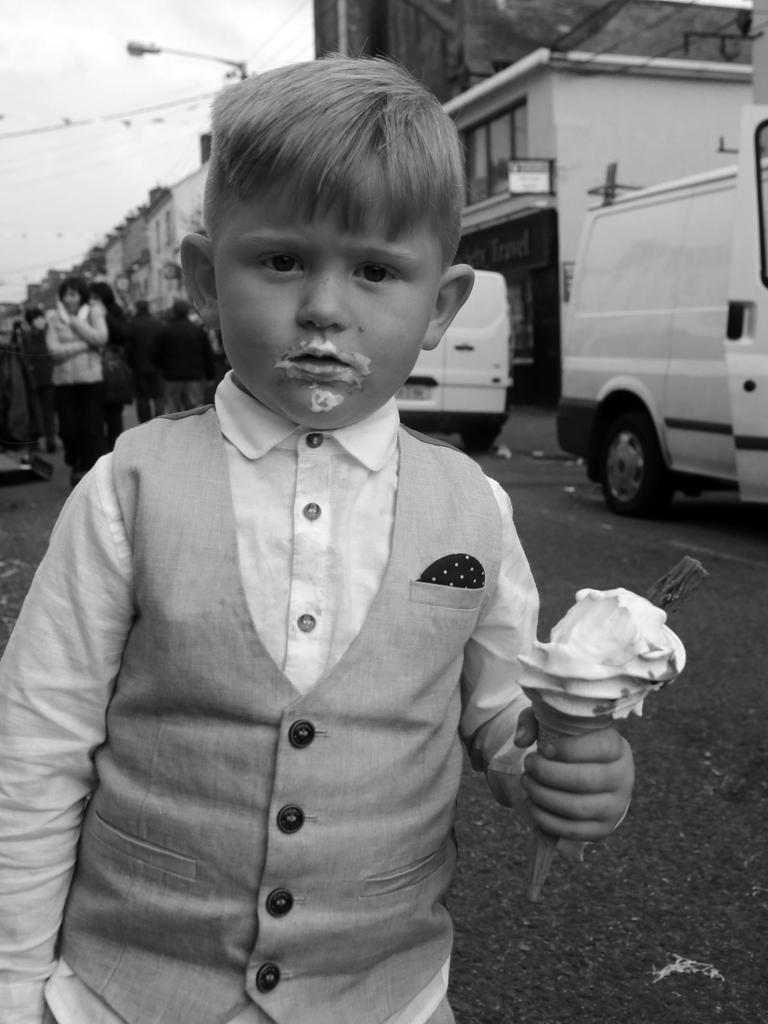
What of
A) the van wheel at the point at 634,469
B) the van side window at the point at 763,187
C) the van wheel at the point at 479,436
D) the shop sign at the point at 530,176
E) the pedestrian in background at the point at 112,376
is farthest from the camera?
the shop sign at the point at 530,176

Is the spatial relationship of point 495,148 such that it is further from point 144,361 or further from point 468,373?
point 144,361

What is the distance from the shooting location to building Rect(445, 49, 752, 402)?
71.2ft

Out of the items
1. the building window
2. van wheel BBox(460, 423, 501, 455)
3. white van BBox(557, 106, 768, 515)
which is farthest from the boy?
the building window

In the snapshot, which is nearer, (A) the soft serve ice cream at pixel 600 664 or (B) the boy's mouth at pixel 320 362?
(A) the soft serve ice cream at pixel 600 664

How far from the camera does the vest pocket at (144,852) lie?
1.33m

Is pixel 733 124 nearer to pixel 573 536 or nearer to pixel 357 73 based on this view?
pixel 573 536

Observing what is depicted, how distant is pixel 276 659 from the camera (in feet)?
4.41

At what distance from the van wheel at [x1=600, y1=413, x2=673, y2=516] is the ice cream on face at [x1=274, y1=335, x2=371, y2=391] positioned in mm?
7065

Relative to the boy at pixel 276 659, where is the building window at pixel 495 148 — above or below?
above

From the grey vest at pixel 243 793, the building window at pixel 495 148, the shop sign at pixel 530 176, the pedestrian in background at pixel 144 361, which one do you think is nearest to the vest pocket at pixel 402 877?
the grey vest at pixel 243 793

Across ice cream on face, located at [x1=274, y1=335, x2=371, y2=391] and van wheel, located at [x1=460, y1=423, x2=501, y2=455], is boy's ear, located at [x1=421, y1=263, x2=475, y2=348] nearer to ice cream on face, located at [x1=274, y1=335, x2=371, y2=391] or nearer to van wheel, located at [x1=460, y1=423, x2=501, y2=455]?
ice cream on face, located at [x1=274, y1=335, x2=371, y2=391]

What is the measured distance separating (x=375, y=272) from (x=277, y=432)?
22 centimetres

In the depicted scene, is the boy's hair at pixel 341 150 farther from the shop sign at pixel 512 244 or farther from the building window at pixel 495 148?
the building window at pixel 495 148

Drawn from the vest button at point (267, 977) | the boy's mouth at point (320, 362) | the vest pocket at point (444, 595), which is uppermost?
the boy's mouth at point (320, 362)
